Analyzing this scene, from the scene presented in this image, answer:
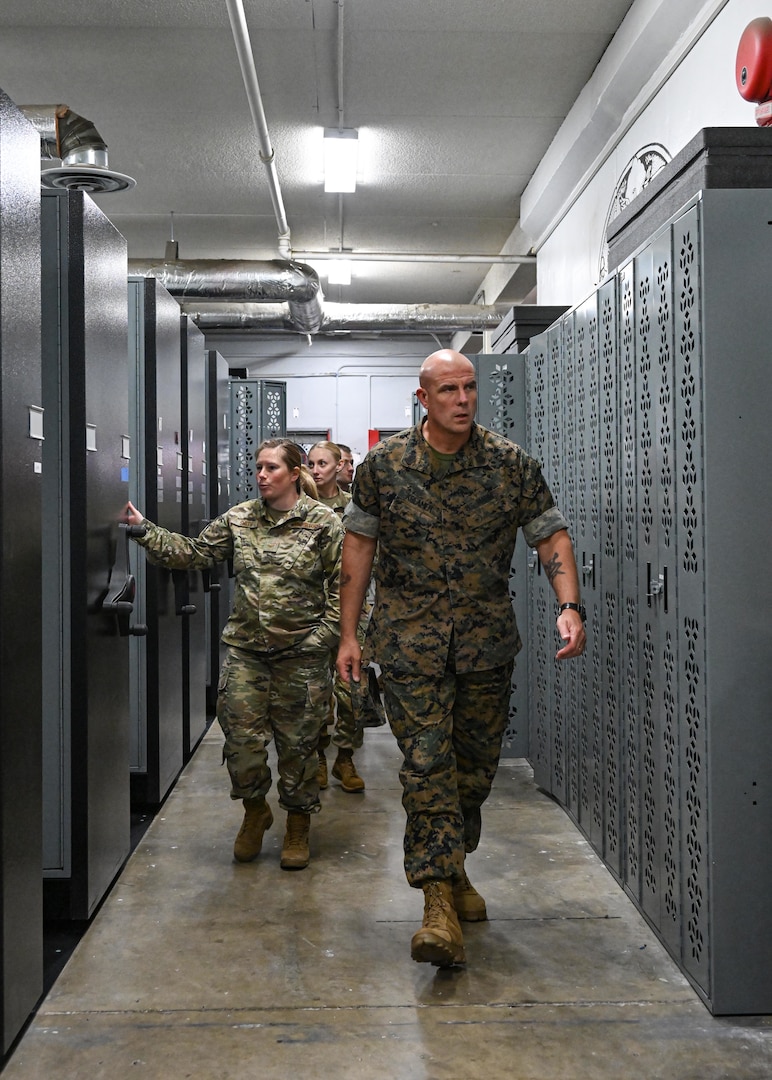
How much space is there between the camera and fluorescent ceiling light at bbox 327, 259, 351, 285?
9.36 meters

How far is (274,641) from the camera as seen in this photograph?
3621 mm

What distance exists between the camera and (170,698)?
444cm

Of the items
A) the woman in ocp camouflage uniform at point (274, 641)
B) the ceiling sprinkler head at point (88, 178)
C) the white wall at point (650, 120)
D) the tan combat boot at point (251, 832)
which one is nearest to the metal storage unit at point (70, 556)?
the woman in ocp camouflage uniform at point (274, 641)

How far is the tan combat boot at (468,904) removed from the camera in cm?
304

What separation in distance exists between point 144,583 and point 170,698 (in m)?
0.64

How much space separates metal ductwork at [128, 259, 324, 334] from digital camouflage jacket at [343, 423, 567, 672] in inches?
242

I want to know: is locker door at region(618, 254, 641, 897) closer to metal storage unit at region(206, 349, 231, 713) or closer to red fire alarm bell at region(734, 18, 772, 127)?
red fire alarm bell at region(734, 18, 772, 127)

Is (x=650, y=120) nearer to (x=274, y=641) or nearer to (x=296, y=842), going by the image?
(x=274, y=641)

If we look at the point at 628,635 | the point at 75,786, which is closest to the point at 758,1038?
the point at 628,635

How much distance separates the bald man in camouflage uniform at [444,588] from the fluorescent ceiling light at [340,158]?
4.18m

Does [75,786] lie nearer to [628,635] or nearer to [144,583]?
[144,583]

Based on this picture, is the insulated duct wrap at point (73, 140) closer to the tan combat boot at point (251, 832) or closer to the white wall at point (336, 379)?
the tan combat boot at point (251, 832)

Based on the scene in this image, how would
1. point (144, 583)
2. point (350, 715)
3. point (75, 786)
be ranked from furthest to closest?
1. point (350, 715)
2. point (144, 583)
3. point (75, 786)

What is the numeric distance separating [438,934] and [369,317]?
8.55 m
